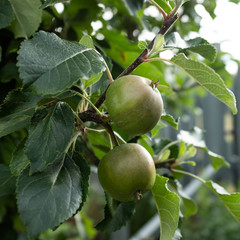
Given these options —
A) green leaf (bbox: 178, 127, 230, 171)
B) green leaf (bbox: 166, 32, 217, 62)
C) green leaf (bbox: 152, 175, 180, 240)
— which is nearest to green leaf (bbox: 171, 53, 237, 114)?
green leaf (bbox: 166, 32, 217, 62)

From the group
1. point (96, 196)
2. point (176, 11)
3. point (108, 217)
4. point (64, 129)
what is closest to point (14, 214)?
point (108, 217)

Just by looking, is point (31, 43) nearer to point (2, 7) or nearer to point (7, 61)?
point (2, 7)

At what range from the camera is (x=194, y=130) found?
107 cm

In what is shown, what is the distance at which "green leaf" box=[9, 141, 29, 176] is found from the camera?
562 millimetres

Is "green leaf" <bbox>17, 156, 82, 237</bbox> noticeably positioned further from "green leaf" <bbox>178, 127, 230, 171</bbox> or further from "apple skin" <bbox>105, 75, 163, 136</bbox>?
"green leaf" <bbox>178, 127, 230, 171</bbox>

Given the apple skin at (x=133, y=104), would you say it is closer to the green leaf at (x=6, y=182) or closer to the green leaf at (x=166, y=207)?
the green leaf at (x=166, y=207)

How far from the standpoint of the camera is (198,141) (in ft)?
3.30

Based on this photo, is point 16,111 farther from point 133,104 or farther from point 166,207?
point 166,207

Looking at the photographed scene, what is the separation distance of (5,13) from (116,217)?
1.54 ft

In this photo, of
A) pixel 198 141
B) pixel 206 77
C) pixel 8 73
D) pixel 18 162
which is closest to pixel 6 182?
pixel 18 162

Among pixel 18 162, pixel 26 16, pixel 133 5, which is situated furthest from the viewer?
pixel 133 5

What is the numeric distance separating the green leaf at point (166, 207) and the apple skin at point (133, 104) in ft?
0.50

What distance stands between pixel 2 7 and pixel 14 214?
0.75 metres

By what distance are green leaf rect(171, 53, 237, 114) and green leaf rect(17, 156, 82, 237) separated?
241 millimetres
